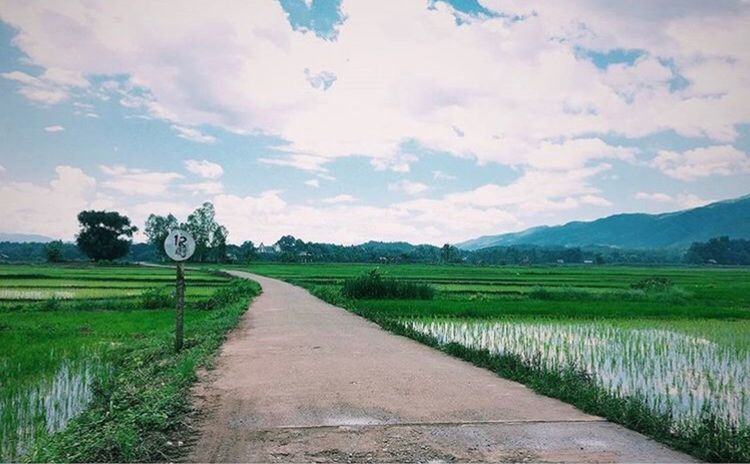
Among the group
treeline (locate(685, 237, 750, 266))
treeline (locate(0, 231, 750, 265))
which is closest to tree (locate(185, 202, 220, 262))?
treeline (locate(0, 231, 750, 265))

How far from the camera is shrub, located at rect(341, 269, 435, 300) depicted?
96.6ft

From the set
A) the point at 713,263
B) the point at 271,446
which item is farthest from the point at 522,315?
the point at 713,263

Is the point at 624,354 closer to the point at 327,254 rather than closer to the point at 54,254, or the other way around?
the point at 54,254

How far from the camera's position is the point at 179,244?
10523 millimetres

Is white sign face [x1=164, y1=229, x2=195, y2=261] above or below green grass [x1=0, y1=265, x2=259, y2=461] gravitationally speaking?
above

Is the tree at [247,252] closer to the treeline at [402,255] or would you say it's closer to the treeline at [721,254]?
the treeline at [402,255]

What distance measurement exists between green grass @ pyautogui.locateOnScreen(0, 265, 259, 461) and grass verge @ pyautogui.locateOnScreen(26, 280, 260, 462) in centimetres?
1

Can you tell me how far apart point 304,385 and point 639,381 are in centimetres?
625

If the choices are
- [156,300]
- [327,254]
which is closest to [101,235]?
[327,254]

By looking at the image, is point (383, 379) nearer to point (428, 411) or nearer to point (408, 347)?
point (428, 411)

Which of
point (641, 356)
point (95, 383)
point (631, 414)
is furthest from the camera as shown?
point (641, 356)

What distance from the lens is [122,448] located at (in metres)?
4.71

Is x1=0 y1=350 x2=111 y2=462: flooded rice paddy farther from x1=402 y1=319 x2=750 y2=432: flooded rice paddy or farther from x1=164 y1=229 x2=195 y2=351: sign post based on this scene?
x1=402 y1=319 x2=750 y2=432: flooded rice paddy

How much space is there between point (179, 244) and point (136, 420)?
556 cm
